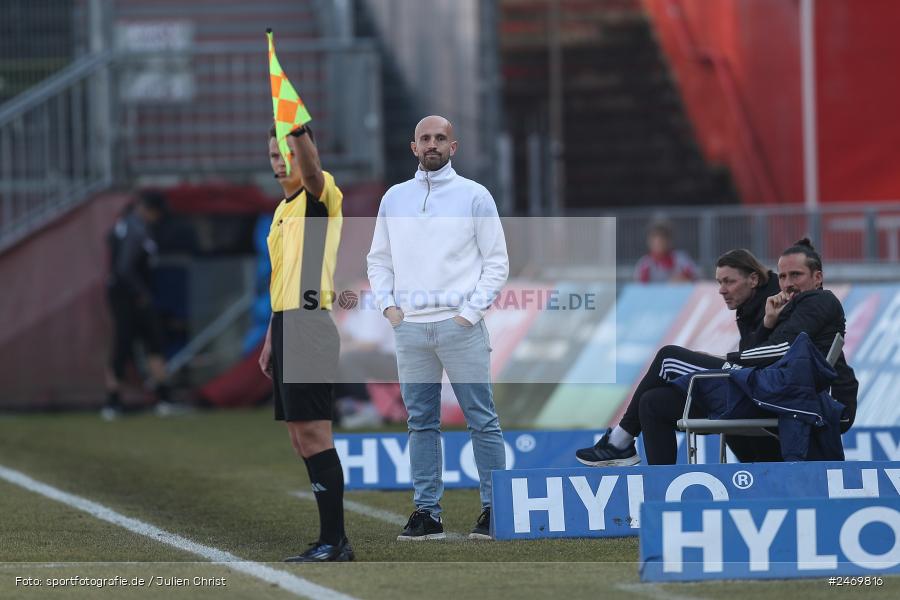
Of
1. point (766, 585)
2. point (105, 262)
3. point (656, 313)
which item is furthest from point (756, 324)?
point (105, 262)

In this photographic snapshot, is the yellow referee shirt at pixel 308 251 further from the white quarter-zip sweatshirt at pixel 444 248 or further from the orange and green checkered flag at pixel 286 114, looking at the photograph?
the white quarter-zip sweatshirt at pixel 444 248

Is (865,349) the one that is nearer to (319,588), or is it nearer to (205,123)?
(319,588)

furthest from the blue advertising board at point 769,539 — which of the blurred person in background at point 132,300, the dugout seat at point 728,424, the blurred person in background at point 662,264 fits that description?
the blurred person in background at point 132,300

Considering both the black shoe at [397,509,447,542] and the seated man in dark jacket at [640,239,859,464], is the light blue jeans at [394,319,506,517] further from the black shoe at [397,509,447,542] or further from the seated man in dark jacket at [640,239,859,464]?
the seated man in dark jacket at [640,239,859,464]

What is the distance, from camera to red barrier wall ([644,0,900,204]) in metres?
16.4

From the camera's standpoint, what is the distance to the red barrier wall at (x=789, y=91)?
1639 centimetres

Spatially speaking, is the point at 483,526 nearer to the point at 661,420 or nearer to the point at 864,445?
the point at 661,420

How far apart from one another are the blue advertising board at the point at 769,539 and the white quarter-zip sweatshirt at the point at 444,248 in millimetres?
1787

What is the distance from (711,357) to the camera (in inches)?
352

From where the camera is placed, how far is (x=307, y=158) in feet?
23.7

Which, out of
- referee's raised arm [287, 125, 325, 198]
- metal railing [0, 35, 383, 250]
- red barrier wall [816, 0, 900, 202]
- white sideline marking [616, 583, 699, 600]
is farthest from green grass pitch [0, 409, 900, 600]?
red barrier wall [816, 0, 900, 202]

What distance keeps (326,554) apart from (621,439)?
206cm

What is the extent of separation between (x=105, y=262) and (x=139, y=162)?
1.41 metres

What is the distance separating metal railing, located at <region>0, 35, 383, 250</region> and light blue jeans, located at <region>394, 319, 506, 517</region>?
957cm
